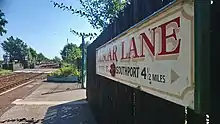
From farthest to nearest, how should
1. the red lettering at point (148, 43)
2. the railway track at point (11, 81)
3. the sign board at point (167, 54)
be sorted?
the railway track at point (11, 81) < the red lettering at point (148, 43) < the sign board at point (167, 54)

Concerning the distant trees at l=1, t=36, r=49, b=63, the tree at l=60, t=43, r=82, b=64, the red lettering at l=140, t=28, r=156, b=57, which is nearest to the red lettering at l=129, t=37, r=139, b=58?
the red lettering at l=140, t=28, r=156, b=57

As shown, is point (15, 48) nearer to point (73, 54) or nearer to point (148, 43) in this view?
point (73, 54)

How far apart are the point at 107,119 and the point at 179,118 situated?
398 centimetres

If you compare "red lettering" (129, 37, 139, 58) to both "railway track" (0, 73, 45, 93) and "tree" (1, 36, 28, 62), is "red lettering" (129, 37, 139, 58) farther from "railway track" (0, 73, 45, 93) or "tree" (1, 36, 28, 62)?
"tree" (1, 36, 28, 62)

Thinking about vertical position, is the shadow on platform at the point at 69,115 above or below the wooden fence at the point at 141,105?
below

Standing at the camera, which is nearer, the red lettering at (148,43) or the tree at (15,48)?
the red lettering at (148,43)

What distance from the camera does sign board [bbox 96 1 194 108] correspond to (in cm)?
191

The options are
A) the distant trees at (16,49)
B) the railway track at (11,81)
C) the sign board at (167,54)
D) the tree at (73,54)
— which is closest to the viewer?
the sign board at (167,54)

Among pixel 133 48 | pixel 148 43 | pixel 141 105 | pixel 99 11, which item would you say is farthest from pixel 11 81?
pixel 148 43

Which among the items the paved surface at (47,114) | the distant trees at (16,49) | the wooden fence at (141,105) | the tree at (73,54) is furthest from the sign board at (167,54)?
the distant trees at (16,49)

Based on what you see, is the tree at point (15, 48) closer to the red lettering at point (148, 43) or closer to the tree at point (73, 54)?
the tree at point (73, 54)

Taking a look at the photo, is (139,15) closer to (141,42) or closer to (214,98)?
(141,42)

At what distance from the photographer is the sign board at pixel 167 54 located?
1908 millimetres

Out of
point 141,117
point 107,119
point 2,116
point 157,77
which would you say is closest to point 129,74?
point 141,117
